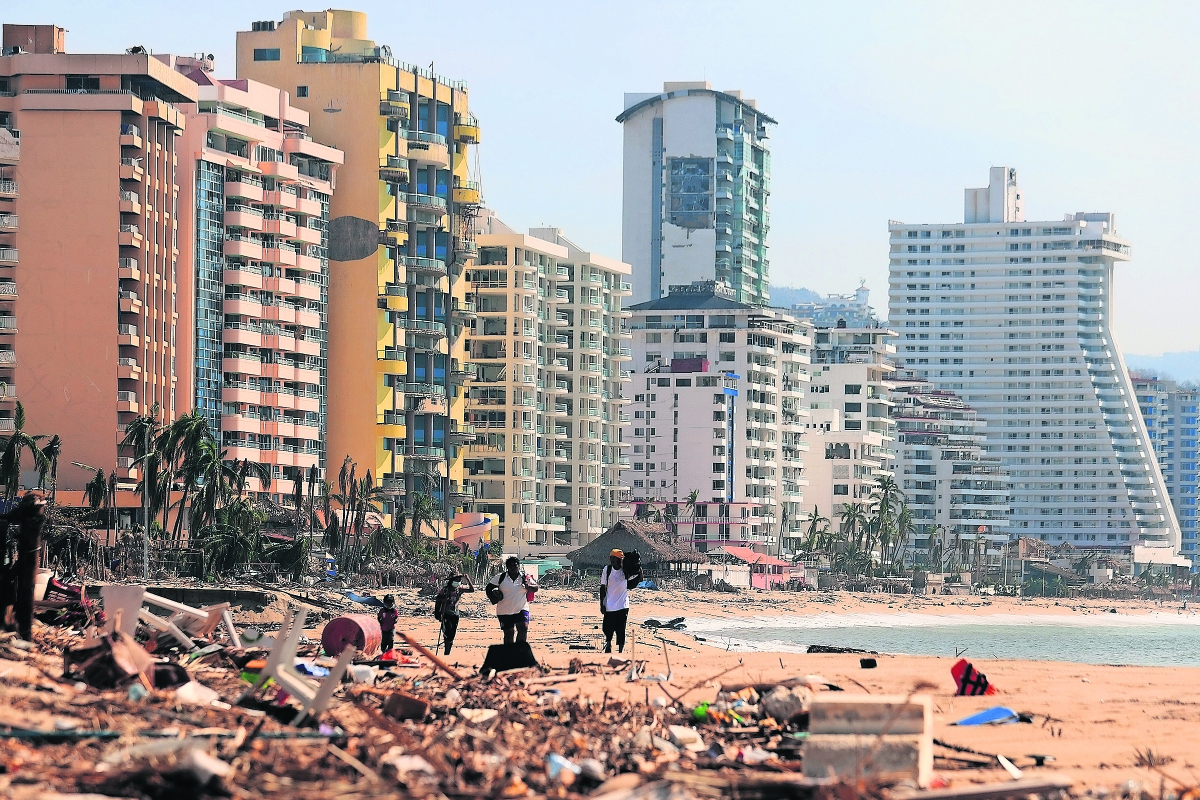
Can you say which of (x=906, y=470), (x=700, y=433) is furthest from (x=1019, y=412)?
(x=700, y=433)

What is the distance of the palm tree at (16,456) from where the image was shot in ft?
192

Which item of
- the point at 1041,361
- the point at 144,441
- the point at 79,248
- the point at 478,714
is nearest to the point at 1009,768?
the point at 478,714

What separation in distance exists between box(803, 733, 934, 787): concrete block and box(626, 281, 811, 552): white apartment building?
4430 inches

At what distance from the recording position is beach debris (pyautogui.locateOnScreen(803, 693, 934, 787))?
11.7m

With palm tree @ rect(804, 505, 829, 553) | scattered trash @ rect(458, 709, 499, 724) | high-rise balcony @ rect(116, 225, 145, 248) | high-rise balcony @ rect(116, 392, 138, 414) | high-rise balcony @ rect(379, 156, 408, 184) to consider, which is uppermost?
high-rise balcony @ rect(379, 156, 408, 184)

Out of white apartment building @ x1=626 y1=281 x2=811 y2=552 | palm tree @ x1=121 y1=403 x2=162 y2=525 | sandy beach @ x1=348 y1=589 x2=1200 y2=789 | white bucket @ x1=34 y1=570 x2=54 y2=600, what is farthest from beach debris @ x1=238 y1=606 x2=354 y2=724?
white apartment building @ x1=626 y1=281 x2=811 y2=552

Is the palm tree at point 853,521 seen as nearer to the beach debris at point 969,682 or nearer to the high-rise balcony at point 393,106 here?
the high-rise balcony at point 393,106

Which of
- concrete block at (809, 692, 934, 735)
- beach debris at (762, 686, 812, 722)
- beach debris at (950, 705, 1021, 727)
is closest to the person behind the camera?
concrete block at (809, 692, 934, 735)

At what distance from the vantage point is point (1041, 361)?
192875mm

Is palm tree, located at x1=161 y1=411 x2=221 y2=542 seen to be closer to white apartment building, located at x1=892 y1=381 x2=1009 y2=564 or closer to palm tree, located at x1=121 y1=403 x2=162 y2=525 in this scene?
palm tree, located at x1=121 y1=403 x2=162 y2=525

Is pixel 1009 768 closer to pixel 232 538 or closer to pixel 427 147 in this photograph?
pixel 232 538

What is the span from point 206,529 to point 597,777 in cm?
4810

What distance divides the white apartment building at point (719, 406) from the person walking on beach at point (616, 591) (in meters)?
103

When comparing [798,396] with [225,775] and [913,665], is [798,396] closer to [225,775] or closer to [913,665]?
[913,665]
